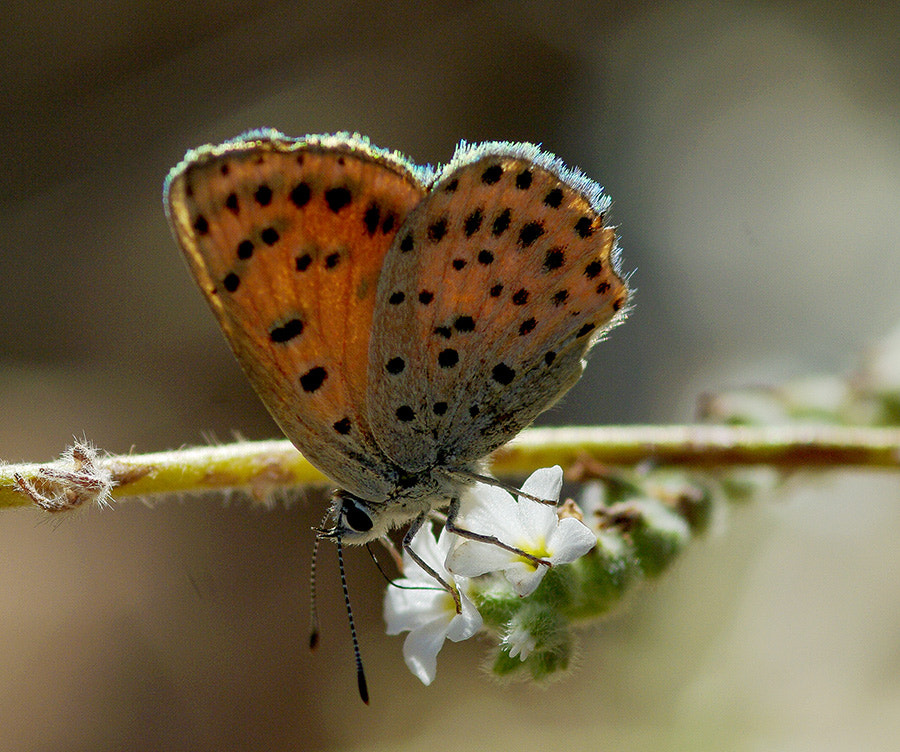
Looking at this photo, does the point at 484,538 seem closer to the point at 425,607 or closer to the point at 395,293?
the point at 425,607

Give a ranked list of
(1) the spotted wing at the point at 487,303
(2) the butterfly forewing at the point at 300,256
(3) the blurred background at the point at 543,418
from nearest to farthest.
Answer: (2) the butterfly forewing at the point at 300,256
(1) the spotted wing at the point at 487,303
(3) the blurred background at the point at 543,418

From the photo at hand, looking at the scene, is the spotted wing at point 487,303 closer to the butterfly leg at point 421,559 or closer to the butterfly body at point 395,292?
the butterfly body at point 395,292

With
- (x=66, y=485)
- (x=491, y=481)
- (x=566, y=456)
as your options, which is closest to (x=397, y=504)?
(x=491, y=481)

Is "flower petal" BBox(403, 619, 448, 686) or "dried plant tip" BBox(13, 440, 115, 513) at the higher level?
"dried plant tip" BBox(13, 440, 115, 513)

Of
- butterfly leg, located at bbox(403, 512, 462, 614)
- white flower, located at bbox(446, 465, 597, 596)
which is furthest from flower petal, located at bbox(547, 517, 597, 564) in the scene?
butterfly leg, located at bbox(403, 512, 462, 614)

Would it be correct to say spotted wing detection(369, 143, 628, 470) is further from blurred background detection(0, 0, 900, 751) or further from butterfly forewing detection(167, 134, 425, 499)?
blurred background detection(0, 0, 900, 751)

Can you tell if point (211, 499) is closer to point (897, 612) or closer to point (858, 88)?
point (897, 612)

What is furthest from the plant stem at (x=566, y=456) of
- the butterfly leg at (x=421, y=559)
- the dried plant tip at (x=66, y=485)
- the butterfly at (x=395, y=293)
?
the butterfly leg at (x=421, y=559)
